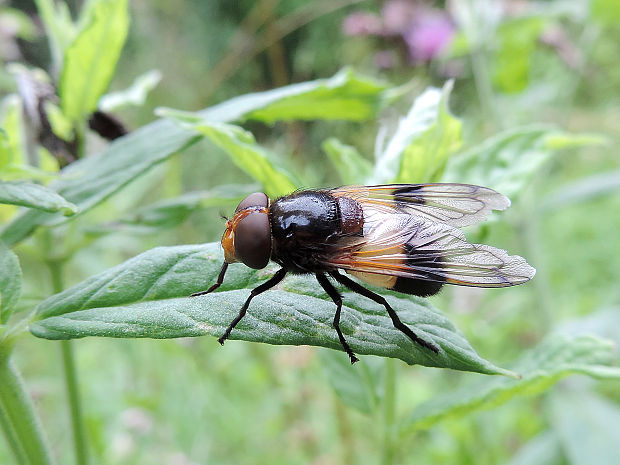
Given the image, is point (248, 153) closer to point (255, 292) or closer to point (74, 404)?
point (255, 292)

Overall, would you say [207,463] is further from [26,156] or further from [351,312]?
[351,312]

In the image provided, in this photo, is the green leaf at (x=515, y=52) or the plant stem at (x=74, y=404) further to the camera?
the green leaf at (x=515, y=52)

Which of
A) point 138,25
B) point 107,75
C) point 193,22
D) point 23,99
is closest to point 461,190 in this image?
point 107,75

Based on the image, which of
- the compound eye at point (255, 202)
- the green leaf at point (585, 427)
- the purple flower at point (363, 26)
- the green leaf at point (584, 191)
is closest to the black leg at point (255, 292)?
the compound eye at point (255, 202)

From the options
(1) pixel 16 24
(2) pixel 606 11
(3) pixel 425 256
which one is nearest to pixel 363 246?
(3) pixel 425 256

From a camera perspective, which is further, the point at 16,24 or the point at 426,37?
the point at 426,37

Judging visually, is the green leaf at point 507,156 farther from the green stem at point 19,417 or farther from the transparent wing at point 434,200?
the green stem at point 19,417

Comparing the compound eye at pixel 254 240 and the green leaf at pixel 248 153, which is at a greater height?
the green leaf at pixel 248 153
